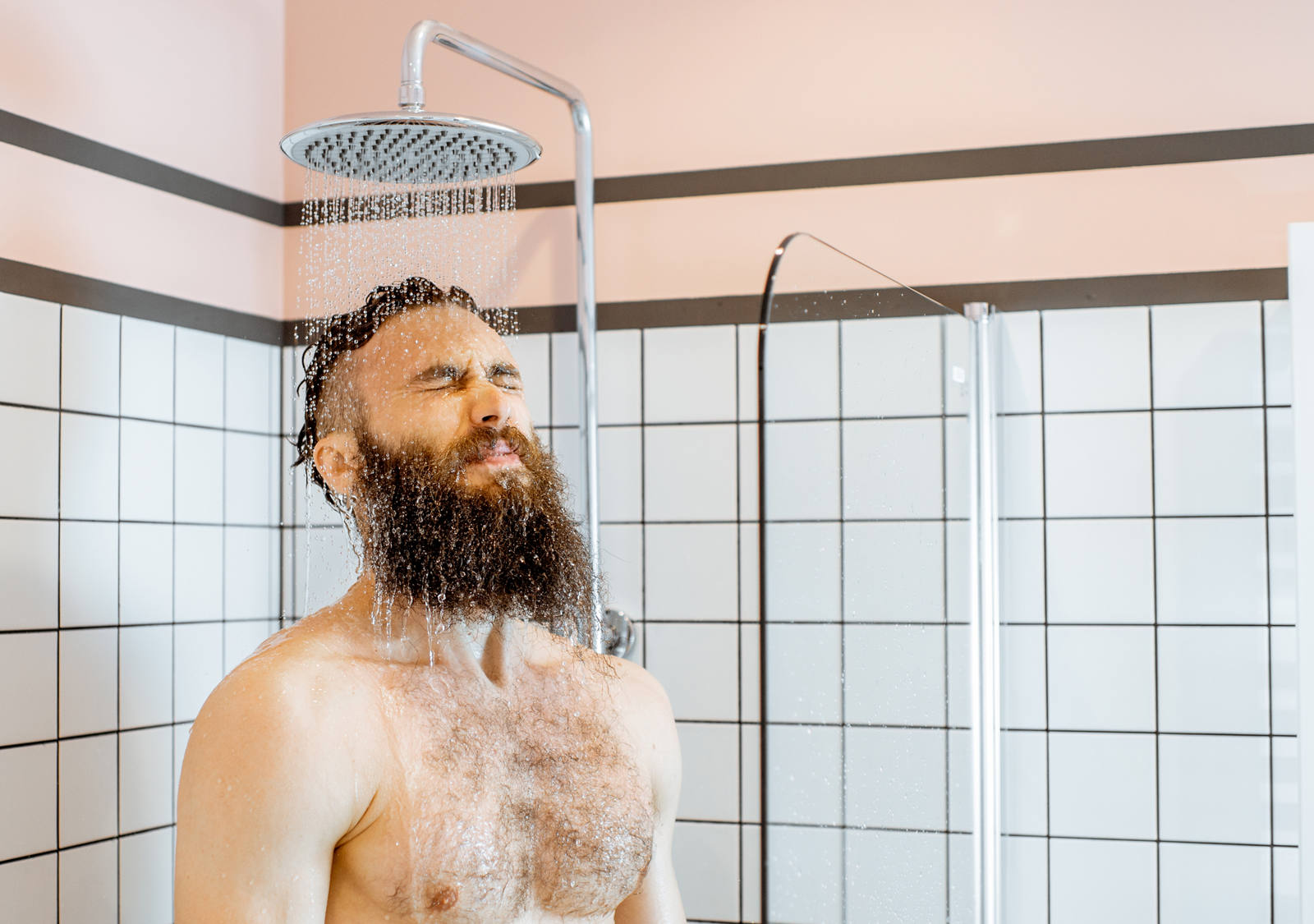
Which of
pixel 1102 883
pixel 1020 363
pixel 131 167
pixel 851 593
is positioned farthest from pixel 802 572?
pixel 131 167

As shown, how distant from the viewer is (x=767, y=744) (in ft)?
4.54

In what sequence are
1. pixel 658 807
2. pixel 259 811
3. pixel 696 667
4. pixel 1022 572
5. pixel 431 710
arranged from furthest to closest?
1. pixel 696 667
2. pixel 1022 572
3. pixel 658 807
4. pixel 431 710
5. pixel 259 811

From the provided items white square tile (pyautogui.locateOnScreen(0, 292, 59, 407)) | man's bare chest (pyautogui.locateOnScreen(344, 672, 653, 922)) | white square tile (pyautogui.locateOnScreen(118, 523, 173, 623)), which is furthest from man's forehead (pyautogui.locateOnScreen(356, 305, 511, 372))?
white square tile (pyautogui.locateOnScreen(118, 523, 173, 623))

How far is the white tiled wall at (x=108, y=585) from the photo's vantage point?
1436 mm

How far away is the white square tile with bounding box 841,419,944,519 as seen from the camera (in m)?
1.30

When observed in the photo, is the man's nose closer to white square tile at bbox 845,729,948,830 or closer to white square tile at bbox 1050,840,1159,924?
white square tile at bbox 845,729,948,830

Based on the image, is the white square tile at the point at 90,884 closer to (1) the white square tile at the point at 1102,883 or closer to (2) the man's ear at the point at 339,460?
(2) the man's ear at the point at 339,460

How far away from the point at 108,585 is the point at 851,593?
903 millimetres

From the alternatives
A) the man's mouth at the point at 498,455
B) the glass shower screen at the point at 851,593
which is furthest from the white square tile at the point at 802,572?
the man's mouth at the point at 498,455

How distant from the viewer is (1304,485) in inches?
53.8

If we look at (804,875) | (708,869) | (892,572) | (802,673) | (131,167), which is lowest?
(708,869)

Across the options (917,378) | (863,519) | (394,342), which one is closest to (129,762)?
(394,342)

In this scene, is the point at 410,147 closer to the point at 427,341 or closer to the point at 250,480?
the point at 427,341

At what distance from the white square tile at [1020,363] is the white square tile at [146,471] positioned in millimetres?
1086
